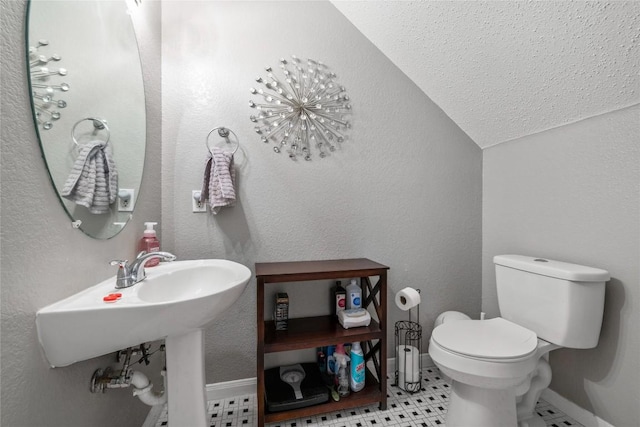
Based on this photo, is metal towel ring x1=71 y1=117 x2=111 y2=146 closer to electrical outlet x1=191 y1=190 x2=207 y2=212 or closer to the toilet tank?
electrical outlet x1=191 y1=190 x2=207 y2=212

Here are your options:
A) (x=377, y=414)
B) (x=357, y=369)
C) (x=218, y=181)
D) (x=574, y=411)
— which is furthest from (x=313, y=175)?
(x=574, y=411)

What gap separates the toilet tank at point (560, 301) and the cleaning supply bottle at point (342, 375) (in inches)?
37.0

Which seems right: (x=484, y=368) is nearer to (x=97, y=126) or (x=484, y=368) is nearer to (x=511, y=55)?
(x=511, y=55)

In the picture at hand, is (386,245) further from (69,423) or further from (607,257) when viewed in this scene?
(69,423)

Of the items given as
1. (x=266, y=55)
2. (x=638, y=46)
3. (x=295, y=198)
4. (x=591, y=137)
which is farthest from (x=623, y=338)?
(x=266, y=55)

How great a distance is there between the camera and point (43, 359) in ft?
2.16

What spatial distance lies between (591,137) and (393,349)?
1568mm

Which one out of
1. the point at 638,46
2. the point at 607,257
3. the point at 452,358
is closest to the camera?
the point at 638,46

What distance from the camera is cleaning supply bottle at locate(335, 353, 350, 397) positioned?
139cm

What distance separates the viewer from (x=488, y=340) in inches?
47.1

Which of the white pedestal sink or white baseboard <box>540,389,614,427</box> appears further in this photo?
white baseboard <box>540,389,614,427</box>

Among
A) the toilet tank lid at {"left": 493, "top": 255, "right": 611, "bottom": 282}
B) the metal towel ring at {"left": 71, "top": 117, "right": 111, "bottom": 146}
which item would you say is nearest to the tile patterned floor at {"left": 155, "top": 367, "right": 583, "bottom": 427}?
the toilet tank lid at {"left": 493, "top": 255, "right": 611, "bottom": 282}

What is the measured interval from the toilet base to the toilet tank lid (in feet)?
1.81

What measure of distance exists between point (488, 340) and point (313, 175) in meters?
1.20
